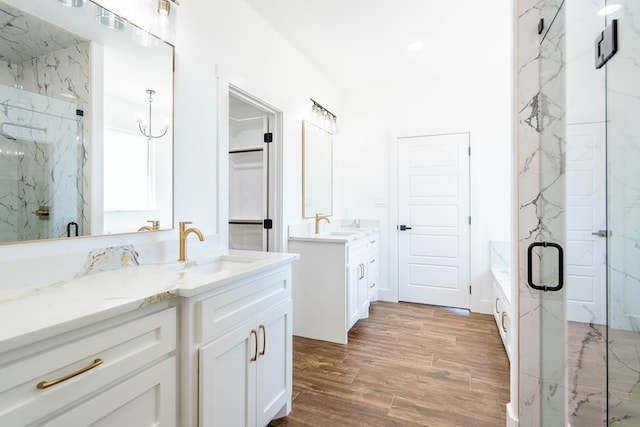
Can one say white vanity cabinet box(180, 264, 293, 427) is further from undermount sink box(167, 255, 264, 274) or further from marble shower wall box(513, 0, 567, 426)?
marble shower wall box(513, 0, 567, 426)

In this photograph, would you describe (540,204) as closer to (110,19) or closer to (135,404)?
(135,404)

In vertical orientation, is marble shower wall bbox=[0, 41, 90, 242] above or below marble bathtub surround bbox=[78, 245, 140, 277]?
above

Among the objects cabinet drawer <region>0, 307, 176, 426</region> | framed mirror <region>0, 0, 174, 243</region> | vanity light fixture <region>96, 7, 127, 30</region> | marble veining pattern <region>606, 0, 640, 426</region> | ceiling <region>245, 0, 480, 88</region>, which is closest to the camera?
cabinet drawer <region>0, 307, 176, 426</region>

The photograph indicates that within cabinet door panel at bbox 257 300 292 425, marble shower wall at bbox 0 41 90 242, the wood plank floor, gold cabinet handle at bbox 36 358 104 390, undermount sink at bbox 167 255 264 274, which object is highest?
marble shower wall at bbox 0 41 90 242

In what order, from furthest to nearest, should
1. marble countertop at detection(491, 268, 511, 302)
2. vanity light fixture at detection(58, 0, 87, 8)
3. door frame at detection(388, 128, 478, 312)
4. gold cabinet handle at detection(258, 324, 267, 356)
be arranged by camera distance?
door frame at detection(388, 128, 478, 312)
marble countertop at detection(491, 268, 511, 302)
gold cabinet handle at detection(258, 324, 267, 356)
vanity light fixture at detection(58, 0, 87, 8)

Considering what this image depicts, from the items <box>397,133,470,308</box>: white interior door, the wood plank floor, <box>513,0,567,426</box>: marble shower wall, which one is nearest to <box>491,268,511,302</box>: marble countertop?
<box>397,133,470,308</box>: white interior door

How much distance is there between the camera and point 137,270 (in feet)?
4.74

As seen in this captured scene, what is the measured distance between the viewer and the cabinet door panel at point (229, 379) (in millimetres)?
1213

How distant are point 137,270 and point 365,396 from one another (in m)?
1.55

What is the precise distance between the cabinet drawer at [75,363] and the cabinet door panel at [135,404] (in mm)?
31

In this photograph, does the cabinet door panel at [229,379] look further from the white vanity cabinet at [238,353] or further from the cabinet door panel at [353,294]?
the cabinet door panel at [353,294]

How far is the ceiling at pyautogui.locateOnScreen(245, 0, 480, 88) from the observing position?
96.3 inches

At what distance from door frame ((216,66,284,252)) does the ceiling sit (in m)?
0.69

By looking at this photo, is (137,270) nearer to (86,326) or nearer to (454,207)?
(86,326)
